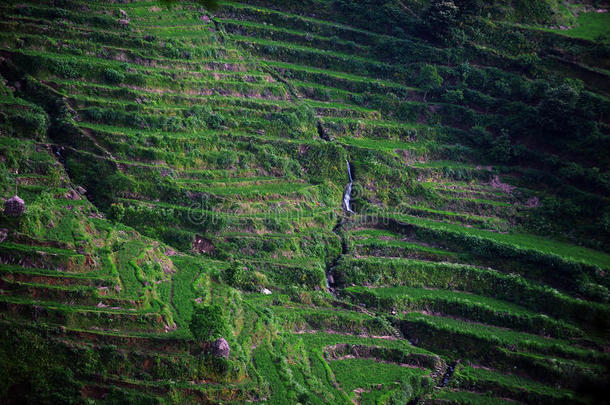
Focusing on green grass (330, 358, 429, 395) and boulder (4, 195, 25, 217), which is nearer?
Result: boulder (4, 195, 25, 217)

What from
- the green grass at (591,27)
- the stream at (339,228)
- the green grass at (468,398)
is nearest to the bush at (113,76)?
the stream at (339,228)

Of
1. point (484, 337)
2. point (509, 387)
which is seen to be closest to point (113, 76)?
point (484, 337)

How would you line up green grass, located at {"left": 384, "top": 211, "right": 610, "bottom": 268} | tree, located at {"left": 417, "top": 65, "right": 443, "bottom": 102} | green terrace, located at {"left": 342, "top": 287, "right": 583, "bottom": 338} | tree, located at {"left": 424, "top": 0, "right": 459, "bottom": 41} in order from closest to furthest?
green terrace, located at {"left": 342, "top": 287, "right": 583, "bottom": 338} → green grass, located at {"left": 384, "top": 211, "right": 610, "bottom": 268} → tree, located at {"left": 417, "top": 65, "right": 443, "bottom": 102} → tree, located at {"left": 424, "top": 0, "right": 459, "bottom": 41}

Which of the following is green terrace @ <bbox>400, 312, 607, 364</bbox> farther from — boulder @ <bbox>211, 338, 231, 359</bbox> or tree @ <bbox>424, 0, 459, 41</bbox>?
tree @ <bbox>424, 0, 459, 41</bbox>

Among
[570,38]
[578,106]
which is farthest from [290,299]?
[570,38]

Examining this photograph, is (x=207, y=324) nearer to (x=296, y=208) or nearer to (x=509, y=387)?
(x=296, y=208)

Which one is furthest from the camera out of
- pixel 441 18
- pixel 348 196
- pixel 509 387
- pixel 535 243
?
pixel 441 18

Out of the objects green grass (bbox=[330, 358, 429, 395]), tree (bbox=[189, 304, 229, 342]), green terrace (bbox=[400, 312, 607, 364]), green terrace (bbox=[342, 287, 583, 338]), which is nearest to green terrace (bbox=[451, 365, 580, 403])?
green terrace (bbox=[400, 312, 607, 364])
